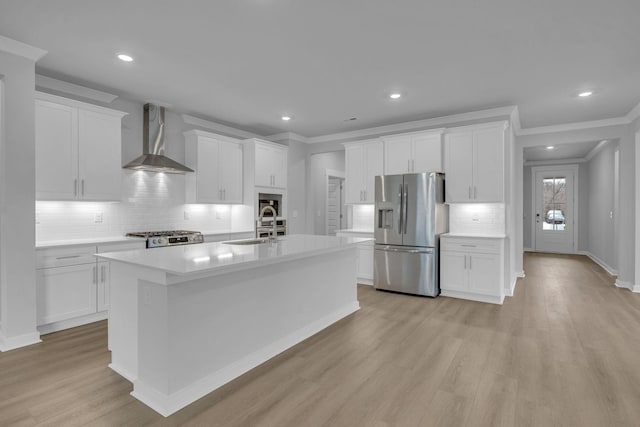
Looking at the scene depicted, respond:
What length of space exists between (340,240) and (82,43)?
3040 millimetres

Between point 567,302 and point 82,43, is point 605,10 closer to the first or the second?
point 567,302

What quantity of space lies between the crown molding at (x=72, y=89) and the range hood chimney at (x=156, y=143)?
1.57ft

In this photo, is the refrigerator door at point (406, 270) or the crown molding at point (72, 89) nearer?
the crown molding at point (72, 89)

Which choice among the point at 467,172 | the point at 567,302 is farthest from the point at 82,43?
the point at 567,302

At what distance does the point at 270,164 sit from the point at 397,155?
219 centimetres

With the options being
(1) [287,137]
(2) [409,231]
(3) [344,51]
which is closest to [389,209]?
(2) [409,231]

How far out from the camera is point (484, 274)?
462 centimetres

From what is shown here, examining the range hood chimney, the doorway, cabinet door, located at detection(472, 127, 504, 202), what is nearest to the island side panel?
the range hood chimney

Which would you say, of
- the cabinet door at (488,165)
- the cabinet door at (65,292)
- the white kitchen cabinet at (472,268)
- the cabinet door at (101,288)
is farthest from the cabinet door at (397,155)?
the cabinet door at (65,292)

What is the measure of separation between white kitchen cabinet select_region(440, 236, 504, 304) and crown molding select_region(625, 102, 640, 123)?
280 cm

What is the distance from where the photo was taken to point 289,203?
6531 millimetres

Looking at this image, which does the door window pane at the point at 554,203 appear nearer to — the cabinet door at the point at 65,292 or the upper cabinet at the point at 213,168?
the upper cabinet at the point at 213,168

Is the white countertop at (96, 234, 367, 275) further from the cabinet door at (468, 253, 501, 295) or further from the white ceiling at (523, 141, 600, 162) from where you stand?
the white ceiling at (523, 141, 600, 162)

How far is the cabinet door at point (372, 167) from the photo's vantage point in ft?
18.5
